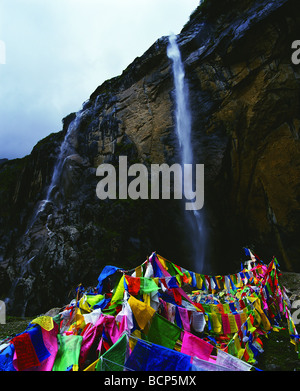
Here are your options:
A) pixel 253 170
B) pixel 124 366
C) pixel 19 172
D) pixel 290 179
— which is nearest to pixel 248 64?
pixel 253 170

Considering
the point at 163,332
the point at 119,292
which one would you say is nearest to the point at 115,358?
the point at 163,332

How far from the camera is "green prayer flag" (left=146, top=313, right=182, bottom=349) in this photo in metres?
5.31

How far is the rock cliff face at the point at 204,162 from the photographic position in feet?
62.0

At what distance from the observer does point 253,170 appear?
20422 mm

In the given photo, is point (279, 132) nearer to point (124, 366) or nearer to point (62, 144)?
point (124, 366)

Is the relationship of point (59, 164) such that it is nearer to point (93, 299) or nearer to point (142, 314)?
point (93, 299)

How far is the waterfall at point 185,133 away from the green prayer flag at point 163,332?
16.1 m

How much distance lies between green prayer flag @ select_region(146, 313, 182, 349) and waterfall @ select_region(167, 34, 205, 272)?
52.9 feet

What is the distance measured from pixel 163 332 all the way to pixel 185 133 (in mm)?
19468

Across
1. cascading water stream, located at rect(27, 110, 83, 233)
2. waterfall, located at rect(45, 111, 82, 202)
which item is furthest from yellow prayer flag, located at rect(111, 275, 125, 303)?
waterfall, located at rect(45, 111, 82, 202)

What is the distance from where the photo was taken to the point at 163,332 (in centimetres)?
544

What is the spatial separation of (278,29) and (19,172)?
31776 millimetres

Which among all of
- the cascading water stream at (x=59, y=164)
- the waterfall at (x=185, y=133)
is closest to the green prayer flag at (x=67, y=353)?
the waterfall at (x=185, y=133)

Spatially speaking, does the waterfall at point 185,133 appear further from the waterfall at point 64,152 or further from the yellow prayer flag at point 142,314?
the yellow prayer flag at point 142,314
